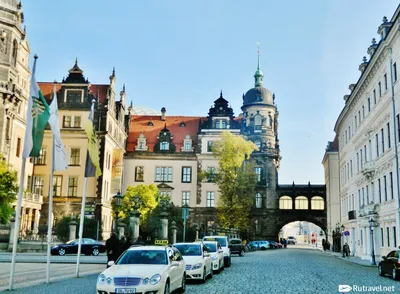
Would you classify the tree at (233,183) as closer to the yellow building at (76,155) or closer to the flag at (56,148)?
the yellow building at (76,155)

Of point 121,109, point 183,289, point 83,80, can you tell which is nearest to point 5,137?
point 83,80

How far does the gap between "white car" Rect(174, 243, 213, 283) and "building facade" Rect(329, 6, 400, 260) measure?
56.3ft

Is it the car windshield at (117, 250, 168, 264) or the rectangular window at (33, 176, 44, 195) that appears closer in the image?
the car windshield at (117, 250, 168, 264)

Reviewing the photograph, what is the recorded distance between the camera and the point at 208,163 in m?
71.6

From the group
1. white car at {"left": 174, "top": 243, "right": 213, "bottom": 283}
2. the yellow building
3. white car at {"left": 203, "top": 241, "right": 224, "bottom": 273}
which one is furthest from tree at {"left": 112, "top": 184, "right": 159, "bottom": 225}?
white car at {"left": 174, "top": 243, "right": 213, "bottom": 283}

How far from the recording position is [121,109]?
232ft

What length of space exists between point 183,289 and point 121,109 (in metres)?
57.3

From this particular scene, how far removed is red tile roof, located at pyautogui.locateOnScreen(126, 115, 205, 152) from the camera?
7450cm

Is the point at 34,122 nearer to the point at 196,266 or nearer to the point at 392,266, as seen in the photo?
the point at 196,266

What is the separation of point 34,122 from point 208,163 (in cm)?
5593

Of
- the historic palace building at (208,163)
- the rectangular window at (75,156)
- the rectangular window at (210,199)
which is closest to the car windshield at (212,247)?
the rectangular window at (75,156)

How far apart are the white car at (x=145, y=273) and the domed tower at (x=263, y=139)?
59.6 metres

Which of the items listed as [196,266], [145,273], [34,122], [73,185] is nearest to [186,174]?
[73,185]

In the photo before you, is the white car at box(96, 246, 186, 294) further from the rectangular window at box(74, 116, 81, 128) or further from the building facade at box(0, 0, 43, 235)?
the rectangular window at box(74, 116, 81, 128)
